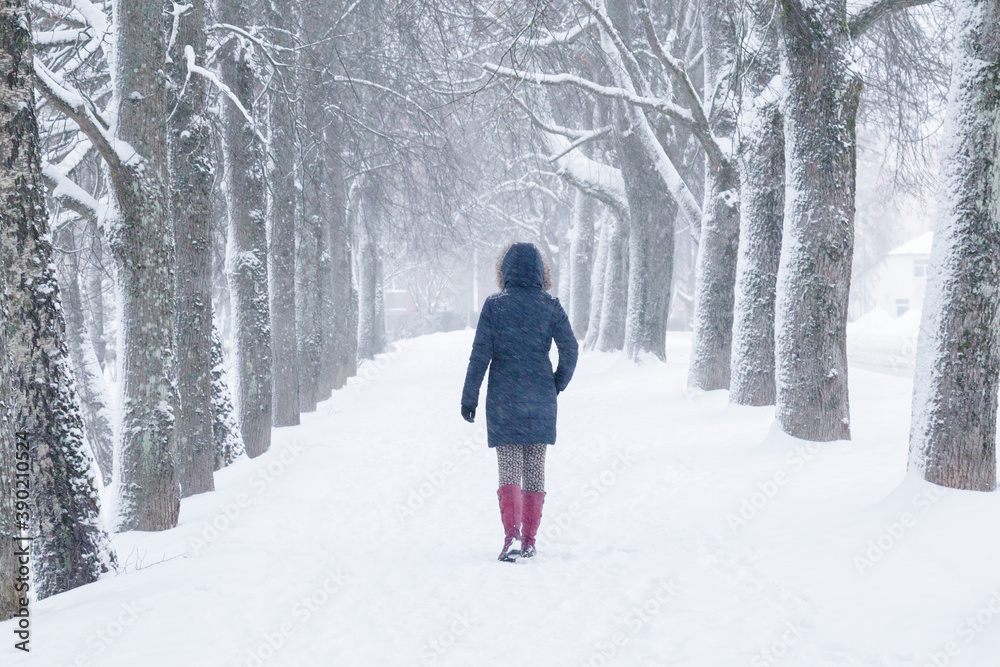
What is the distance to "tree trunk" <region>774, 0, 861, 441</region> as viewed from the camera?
7.61 meters

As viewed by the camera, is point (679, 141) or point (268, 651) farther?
point (679, 141)

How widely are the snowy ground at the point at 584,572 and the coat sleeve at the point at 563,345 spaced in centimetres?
118

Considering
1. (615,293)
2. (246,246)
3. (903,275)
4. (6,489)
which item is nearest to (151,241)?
(6,489)

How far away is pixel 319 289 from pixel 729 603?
37.1 feet

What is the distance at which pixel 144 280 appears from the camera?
21.0 ft

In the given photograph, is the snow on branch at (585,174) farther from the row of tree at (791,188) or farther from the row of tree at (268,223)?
the row of tree at (268,223)

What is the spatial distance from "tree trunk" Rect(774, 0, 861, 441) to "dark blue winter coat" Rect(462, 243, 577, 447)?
327 centimetres

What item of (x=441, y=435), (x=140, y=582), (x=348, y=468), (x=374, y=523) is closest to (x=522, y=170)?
(x=441, y=435)

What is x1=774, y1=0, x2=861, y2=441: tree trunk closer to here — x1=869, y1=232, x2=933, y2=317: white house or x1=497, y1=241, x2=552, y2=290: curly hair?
x1=497, y1=241, x2=552, y2=290: curly hair

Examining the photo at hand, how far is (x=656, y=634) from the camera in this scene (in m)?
4.15

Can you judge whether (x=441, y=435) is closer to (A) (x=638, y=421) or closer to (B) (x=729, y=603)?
(A) (x=638, y=421)

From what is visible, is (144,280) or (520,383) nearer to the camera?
(520,383)

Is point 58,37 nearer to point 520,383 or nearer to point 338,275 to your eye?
point 520,383

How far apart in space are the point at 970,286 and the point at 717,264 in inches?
256
